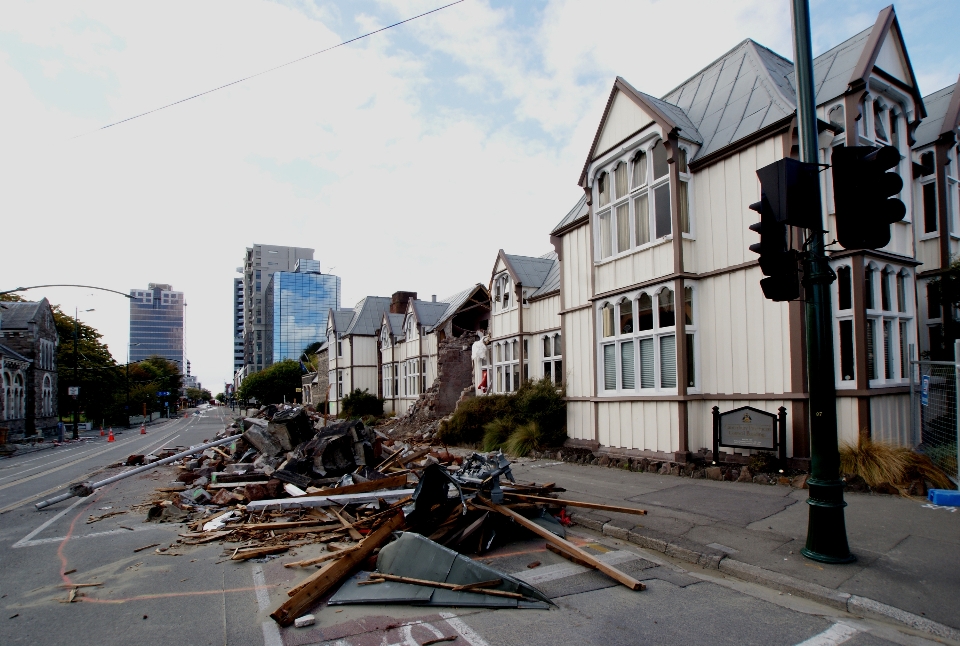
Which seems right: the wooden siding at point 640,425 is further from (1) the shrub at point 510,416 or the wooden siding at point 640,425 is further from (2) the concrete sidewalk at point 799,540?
(1) the shrub at point 510,416

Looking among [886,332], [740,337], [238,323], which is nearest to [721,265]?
[740,337]

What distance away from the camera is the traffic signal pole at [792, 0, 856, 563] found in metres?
5.58

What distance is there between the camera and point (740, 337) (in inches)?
416

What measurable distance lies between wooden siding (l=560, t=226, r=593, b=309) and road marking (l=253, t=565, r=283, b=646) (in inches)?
401

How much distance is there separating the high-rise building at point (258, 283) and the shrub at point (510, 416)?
412ft

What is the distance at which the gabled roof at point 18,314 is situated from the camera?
44.0 m

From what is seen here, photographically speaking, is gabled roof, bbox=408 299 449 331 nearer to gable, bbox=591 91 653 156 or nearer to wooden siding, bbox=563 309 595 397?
wooden siding, bbox=563 309 595 397

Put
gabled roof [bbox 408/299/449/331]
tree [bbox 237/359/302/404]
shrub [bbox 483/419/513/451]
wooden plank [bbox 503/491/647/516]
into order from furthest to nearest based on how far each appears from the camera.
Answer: tree [bbox 237/359/302/404]
gabled roof [bbox 408/299/449/331]
shrub [bbox 483/419/513/451]
wooden plank [bbox 503/491/647/516]

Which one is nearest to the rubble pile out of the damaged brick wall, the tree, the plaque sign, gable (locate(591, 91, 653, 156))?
the plaque sign

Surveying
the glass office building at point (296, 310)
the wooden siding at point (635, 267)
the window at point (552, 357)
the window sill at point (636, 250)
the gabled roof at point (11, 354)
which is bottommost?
the window at point (552, 357)

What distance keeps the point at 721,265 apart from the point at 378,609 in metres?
9.02

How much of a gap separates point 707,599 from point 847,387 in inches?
226

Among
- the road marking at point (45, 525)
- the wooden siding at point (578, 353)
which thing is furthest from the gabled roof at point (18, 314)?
the wooden siding at point (578, 353)

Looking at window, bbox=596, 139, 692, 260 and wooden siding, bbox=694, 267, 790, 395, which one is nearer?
wooden siding, bbox=694, 267, 790, 395
